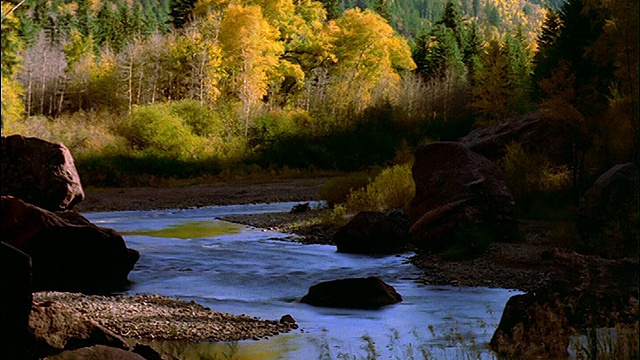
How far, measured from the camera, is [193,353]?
8.17 metres

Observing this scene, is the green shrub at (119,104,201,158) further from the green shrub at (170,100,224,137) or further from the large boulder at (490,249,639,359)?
the large boulder at (490,249,639,359)

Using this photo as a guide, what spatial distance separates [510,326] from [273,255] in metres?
9.42

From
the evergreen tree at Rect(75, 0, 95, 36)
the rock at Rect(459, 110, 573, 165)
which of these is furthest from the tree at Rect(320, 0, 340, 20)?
the rock at Rect(459, 110, 573, 165)

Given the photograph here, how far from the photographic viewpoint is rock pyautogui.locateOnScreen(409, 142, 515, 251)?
16.2 metres

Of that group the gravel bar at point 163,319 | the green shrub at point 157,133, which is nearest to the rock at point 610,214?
the gravel bar at point 163,319

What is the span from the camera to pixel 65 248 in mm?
12508

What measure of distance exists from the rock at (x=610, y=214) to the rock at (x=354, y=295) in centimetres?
491

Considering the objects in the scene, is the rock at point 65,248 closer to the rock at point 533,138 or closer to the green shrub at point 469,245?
the green shrub at point 469,245

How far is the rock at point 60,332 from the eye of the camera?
6773 mm

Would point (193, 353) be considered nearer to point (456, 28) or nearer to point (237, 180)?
point (237, 180)

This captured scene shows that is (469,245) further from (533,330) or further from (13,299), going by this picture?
(13,299)

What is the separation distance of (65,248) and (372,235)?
22.3ft

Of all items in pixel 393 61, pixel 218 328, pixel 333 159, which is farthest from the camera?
pixel 393 61

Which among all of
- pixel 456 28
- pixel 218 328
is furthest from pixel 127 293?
pixel 456 28
